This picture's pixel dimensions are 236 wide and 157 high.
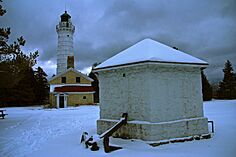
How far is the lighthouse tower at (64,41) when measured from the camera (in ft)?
151

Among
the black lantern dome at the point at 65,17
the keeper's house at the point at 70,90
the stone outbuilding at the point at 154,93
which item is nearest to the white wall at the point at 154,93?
the stone outbuilding at the point at 154,93

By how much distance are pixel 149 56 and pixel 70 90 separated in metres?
28.6

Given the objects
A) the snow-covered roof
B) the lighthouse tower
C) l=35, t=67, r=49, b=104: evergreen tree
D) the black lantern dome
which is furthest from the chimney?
the snow-covered roof

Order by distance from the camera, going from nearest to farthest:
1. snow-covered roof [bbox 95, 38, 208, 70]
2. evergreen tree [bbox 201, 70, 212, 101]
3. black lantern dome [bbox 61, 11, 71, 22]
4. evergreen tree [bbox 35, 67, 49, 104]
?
snow-covered roof [bbox 95, 38, 208, 70] → evergreen tree [bbox 201, 70, 212, 101] → evergreen tree [bbox 35, 67, 49, 104] → black lantern dome [bbox 61, 11, 71, 22]

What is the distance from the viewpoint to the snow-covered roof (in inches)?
359

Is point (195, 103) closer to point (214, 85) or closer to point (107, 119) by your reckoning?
point (107, 119)

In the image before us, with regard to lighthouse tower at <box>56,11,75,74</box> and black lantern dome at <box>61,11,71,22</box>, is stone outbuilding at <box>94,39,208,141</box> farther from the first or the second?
black lantern dome at <box>61,11,71,22</box>

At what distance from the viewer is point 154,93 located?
8984 millimetres

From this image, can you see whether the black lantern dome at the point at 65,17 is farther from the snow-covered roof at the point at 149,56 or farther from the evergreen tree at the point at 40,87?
the snow-covered roof at the point at 149,56

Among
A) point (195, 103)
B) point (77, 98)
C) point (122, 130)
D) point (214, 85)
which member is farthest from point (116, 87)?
point (214, 85)

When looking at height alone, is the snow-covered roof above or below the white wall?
above

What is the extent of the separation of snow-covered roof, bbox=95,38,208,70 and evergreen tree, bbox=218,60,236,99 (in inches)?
1570

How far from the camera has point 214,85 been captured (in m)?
54.9

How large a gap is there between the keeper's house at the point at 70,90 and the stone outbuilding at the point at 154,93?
86.3 feet
